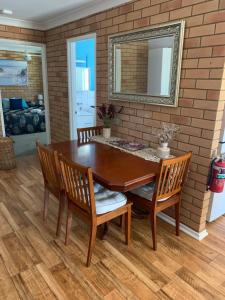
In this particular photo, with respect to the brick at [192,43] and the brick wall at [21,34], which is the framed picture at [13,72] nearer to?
the brick wall at [21,34]

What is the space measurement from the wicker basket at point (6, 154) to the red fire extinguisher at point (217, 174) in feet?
9.93

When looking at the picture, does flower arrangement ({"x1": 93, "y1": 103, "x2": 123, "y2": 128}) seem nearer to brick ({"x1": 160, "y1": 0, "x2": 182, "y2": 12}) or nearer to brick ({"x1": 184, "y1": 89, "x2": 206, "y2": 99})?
brick ({"x1": 184, "y1": 89, "x2": 206, "y2": 99})

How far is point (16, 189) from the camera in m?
3.13

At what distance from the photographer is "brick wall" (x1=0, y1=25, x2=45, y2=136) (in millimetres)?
3723

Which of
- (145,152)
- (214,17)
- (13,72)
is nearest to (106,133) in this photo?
(145,152)

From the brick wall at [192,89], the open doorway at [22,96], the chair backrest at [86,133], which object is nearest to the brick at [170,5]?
the brick wall at [192,89]

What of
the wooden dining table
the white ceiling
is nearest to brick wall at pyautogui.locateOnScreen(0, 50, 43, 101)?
the white ceiling

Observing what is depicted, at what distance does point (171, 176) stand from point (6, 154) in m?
2.84

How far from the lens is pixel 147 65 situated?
2455mm

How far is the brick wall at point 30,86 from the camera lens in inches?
268

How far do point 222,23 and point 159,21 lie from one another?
0.66 meters

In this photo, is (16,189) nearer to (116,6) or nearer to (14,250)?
(14,250)

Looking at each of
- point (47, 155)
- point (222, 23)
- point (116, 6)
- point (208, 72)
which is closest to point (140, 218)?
point (47, 155)

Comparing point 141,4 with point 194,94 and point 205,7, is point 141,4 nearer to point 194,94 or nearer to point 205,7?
point 205,7
